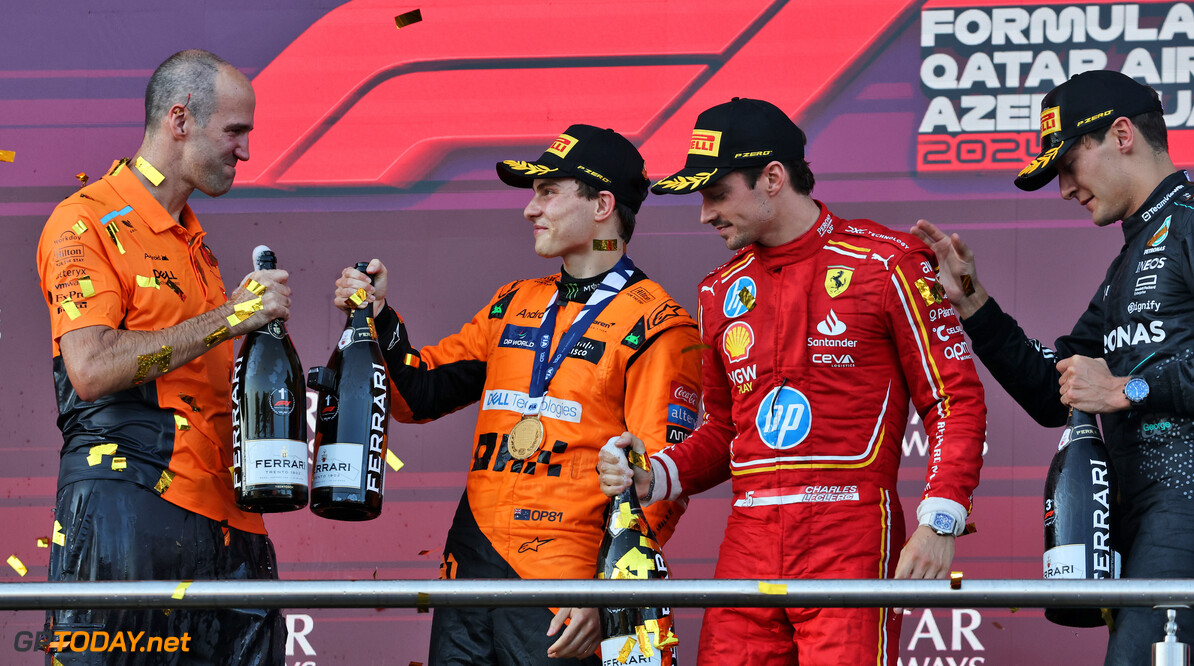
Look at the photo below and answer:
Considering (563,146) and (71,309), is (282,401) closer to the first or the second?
(71,309)

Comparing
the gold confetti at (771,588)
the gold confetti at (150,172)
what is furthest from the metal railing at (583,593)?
the gold confetti at (150,172)

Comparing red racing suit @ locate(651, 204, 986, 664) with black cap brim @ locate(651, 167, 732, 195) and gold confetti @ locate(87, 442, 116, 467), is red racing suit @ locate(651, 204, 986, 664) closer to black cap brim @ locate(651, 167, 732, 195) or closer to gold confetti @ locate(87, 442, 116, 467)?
black cap brim @ locate(651, 167, 732, 195)

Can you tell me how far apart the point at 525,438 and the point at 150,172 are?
906 mm

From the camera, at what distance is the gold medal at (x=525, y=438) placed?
2604 mm

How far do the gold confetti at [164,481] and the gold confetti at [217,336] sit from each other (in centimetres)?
25

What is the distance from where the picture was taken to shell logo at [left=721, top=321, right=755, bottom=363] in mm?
2424

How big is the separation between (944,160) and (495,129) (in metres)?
1.17

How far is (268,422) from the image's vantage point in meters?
2.46

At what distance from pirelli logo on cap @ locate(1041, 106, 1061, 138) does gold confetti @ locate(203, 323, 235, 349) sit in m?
1.53

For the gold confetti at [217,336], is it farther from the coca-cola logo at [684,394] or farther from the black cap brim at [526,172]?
the coca-cola logo at [684,394]

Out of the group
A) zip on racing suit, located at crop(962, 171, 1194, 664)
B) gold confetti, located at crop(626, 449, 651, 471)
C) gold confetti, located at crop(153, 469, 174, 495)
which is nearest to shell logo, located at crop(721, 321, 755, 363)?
gold confetti, located at crop(626, 449, 651, 471)

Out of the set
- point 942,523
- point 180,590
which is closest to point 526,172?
point 942,523

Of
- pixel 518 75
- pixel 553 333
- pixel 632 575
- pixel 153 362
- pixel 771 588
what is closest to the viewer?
pixel 771 588

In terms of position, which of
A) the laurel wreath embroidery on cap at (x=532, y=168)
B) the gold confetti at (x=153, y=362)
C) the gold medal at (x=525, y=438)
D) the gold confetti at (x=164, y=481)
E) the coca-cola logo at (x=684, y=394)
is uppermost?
the laurel wreath embroidery on cap at (x=532, y=168)
